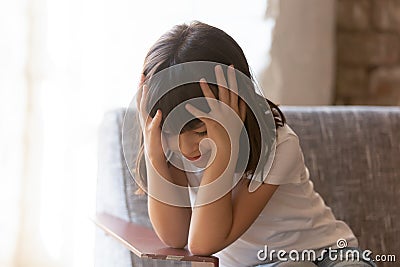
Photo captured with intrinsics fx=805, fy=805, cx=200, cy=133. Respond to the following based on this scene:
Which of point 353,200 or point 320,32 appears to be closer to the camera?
point 353,200

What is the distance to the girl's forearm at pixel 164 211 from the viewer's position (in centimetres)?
148

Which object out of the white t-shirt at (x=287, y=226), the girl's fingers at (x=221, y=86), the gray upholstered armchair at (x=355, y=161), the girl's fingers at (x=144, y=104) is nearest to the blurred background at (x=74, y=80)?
the gray upholstered armchair at (x=355, y=161)

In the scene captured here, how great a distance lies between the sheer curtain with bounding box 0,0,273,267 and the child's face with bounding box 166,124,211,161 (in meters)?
0.93

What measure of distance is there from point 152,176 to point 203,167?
97 mm

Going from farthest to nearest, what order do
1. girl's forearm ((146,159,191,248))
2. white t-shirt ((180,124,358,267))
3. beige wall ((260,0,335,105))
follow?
beige wall ((260,0,335,105)) → white t-shirt ((180,124,358,267)) → girl's forearm ((146,159,191,248))

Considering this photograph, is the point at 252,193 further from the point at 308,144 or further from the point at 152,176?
the point at 308,144

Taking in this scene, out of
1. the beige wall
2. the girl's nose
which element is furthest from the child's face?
the beige wall

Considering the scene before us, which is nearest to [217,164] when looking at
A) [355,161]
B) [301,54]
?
[355,161]

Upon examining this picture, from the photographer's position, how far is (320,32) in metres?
2.75

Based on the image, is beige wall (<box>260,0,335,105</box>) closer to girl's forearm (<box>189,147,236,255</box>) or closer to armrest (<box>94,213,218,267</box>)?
armrest (<box>94,213,218,267</box>)

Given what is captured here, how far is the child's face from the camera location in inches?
55.7

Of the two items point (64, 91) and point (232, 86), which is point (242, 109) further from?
point (64, 91)

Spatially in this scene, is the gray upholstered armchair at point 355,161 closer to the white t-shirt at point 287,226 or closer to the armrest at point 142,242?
the armrest at point 142,242

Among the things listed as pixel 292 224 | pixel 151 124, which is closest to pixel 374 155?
pixel 292 224
